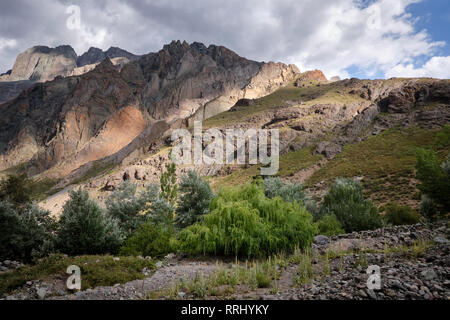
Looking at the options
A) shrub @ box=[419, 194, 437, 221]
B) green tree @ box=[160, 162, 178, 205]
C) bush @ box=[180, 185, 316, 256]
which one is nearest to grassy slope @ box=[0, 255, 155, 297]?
bush @ box=[180, 185, 316, 256]

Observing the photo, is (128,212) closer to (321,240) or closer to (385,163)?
(321,240)

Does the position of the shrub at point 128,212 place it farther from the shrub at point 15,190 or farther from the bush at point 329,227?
the bush at point 329,227

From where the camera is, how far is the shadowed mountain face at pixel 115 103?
13175 centimetres

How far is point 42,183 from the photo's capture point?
103688mm

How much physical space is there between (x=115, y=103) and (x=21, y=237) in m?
160

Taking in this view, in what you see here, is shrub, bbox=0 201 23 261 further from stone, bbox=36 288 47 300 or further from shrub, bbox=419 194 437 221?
shrub, bbox=419 194 437 221

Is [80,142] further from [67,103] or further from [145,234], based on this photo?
[145,234]

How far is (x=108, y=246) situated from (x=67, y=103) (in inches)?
6543

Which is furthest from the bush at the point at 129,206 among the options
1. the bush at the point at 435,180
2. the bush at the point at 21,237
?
the bush at the point at 435,180

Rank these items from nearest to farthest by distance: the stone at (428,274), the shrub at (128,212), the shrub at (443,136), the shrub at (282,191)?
1. the stone at (428,274)
2. the shrub at (128,212)
3. the shrub at (282,191)
4. the shrub at (443,136)

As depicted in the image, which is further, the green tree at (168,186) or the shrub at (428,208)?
the shrub at (428,208)

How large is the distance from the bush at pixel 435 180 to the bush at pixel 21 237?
74.9 ft

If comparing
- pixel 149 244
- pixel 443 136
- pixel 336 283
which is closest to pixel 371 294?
pixel 336 283

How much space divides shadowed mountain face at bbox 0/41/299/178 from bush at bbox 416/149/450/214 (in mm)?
124630
